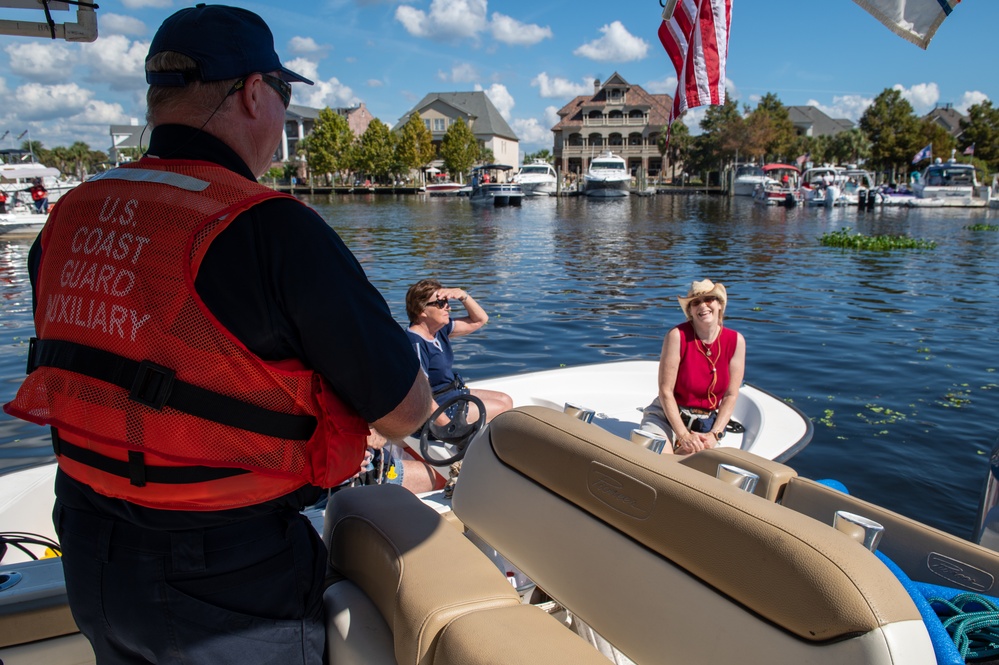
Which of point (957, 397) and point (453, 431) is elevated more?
point (453, 431)

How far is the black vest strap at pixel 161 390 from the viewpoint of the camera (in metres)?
1.26

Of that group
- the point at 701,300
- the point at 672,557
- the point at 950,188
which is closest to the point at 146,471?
the point at 672,557

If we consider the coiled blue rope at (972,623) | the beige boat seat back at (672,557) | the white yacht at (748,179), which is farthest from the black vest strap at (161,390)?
the white yacht at (748,179)

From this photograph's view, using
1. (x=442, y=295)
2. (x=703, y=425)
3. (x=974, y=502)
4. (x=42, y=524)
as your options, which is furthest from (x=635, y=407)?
(x=42, y=524)

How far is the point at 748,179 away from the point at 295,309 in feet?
Answer: 197

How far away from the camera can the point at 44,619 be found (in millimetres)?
2002

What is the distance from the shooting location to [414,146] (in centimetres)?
7119

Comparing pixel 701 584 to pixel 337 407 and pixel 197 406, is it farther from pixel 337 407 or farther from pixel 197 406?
pixel 197 406

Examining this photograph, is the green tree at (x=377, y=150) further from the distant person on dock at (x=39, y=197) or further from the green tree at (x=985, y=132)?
the green tree at (x=985, y=132)

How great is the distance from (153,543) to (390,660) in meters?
0.62

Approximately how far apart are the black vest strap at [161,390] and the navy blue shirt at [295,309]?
114 mm

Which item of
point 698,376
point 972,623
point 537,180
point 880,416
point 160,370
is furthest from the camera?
point 537,180

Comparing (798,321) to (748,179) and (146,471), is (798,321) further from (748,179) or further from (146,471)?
(748,179)

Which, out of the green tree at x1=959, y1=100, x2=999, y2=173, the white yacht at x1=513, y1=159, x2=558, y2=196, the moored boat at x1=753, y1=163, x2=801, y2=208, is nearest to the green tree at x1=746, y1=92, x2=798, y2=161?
the moored boat at x1=753, y1=163, x2=801, y2=208
